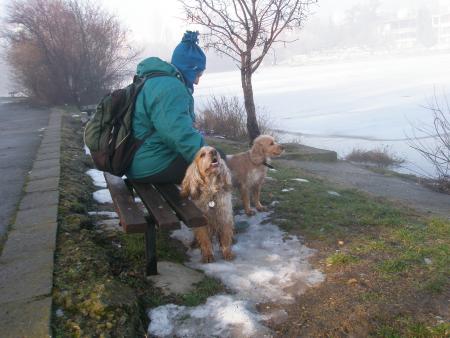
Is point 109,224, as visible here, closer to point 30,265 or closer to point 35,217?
point 35,217

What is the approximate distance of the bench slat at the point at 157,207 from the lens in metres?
3.11

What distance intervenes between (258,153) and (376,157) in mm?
6701

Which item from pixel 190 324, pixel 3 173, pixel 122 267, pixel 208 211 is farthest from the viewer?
pixel 3 173

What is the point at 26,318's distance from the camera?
8.30 ft

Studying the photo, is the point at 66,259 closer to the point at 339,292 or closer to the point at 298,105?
the point at 339,292

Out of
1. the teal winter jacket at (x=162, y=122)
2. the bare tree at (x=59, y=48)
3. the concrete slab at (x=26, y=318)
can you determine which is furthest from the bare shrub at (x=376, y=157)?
the bare tree at (x=59, y=48)

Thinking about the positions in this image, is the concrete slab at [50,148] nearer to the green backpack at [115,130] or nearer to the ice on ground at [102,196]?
the ice on ground at [102,196]

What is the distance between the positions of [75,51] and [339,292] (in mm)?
20228

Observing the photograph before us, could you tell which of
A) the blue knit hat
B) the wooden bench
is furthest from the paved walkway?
the blue knit hat

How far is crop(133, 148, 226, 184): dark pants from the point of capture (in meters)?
4.03

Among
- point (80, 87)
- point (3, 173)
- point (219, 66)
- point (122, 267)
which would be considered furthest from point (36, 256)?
point (219, 66)

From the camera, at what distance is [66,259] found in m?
3.31

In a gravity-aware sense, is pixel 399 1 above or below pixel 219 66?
above

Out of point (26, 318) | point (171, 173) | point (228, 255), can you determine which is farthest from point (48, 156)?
point (26, 318)
